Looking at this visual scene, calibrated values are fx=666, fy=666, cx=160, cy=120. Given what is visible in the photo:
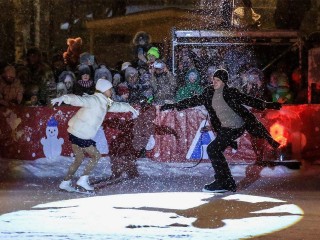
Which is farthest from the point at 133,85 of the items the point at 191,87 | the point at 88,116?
the point at 88,116

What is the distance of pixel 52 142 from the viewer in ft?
41.5

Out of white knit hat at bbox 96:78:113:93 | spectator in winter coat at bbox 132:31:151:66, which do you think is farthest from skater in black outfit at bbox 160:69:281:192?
spectator in winter coat at bbox 132:31:151:66

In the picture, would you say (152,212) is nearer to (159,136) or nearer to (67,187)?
(67,187)

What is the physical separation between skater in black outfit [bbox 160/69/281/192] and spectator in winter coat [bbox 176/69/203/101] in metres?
3.45

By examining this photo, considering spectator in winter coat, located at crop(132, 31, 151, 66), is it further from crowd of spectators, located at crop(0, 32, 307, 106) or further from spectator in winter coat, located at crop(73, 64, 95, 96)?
spectator in winter coat, located at crop(73, 64, 95, 96)

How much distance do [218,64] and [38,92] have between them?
13.5 feet

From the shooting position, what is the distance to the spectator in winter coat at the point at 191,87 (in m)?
13.3

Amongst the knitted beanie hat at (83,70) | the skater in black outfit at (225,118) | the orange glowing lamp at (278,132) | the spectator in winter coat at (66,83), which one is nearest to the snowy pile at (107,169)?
the orange glowing lamp at (278,132)

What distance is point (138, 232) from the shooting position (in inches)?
272

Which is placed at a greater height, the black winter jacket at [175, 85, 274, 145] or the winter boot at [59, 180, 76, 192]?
the black winter jacket at [175, 85, 274, 145]

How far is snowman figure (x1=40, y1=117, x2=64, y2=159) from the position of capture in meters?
12.7

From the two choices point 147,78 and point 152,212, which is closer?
point 152,212

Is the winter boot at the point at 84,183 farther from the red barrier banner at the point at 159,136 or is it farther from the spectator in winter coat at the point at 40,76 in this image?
the spectator in winter coat at the point at 40,76

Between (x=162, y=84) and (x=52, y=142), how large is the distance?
8.21 feet
